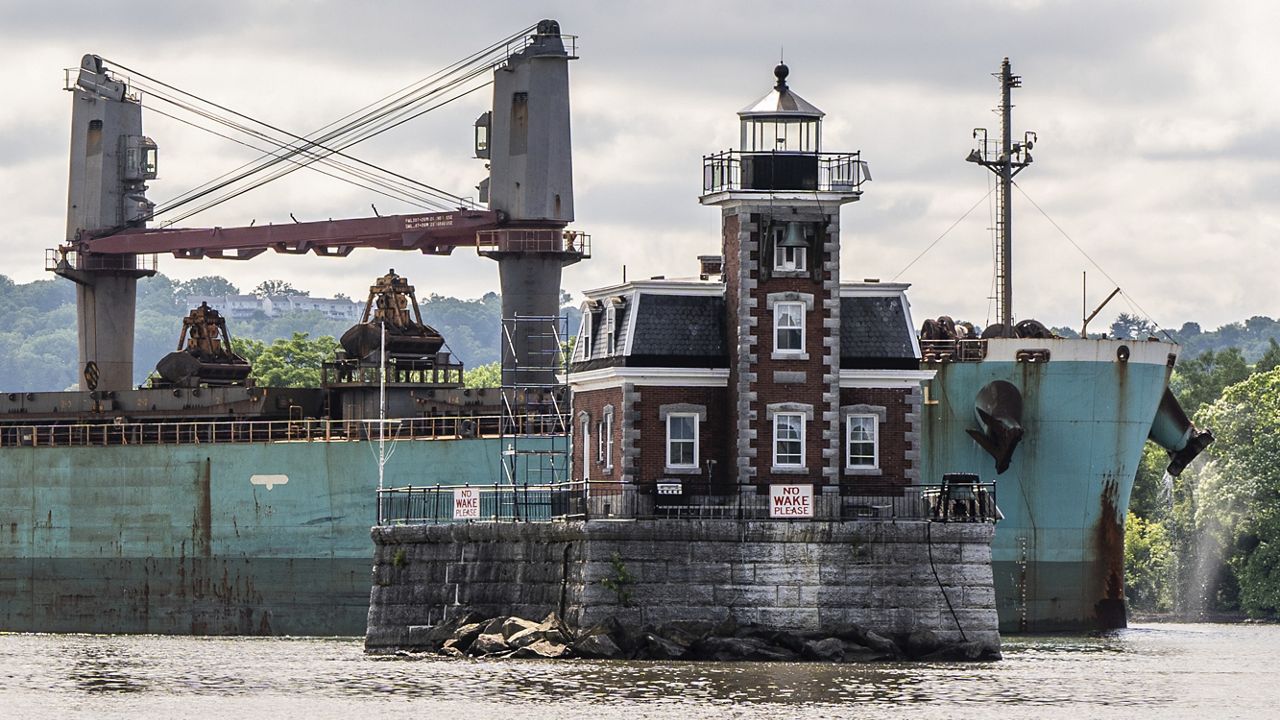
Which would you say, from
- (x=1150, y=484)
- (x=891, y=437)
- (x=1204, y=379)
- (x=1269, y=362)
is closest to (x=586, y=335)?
(x=891, y=437)

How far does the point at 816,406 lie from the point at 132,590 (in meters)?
41.2

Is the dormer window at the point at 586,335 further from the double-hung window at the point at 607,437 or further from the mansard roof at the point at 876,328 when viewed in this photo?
the mansard roof at the point at 876,328

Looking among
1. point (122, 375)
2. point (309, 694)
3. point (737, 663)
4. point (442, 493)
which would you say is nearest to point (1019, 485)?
point (442, 493)

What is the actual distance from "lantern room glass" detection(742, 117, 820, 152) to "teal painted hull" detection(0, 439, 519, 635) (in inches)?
1072

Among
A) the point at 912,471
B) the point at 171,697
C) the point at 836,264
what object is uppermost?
the point at 836,264

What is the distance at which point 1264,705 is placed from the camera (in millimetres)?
59469

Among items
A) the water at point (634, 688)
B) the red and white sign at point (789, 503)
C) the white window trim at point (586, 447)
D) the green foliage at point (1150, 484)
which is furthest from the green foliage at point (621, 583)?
the green foliage at point (1150, 484)

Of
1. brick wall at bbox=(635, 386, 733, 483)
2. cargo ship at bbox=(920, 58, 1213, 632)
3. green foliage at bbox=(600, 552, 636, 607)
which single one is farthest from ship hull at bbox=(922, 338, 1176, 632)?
green foliage at bbox=(600, 552, 636, 607)

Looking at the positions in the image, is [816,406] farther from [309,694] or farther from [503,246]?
[503,246]

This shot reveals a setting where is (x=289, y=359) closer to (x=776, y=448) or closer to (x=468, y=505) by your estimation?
(x=468, y=505)

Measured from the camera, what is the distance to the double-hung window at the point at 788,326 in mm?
68062

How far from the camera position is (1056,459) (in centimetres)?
9000

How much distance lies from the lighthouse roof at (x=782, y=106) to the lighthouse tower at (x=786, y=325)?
4.76ft

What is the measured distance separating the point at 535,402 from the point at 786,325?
3349 cm
